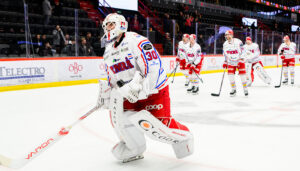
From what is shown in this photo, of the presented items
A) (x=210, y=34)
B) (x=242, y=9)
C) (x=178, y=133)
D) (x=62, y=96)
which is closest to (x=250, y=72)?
(x=210, y=34)

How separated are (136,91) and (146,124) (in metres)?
0.28

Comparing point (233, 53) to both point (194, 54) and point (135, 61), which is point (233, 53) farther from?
point (135, 61)

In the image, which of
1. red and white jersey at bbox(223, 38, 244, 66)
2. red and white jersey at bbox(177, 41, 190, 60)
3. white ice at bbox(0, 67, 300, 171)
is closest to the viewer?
white ice at bbox(0, 67, 300, 171)

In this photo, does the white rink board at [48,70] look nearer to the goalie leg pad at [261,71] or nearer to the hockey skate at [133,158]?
the goalie leg pad at [261,71]

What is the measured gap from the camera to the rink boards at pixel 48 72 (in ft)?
24.1

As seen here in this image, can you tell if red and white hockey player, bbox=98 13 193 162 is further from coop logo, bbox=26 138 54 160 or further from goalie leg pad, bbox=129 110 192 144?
coop logo, bbox=26 138 54 160

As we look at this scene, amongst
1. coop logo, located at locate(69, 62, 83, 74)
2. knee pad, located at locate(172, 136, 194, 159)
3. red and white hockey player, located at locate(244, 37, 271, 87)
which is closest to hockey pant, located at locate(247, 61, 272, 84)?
red and white hockey player, located at locate(244, 37, 271, 87)

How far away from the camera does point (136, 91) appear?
2.14 metres

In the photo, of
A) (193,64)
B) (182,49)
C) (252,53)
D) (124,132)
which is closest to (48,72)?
(182,49)

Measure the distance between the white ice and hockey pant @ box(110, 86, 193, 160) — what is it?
0.15 metres

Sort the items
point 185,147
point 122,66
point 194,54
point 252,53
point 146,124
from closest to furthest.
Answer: point 146,124 < point 122,66 < point 185,147 < point 194,54 < point 252,53

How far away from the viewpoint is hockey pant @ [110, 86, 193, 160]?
2262 millimetres

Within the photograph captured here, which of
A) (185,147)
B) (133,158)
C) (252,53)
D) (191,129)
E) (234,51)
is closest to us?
(185,147)

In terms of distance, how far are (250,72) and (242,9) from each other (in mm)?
18217
